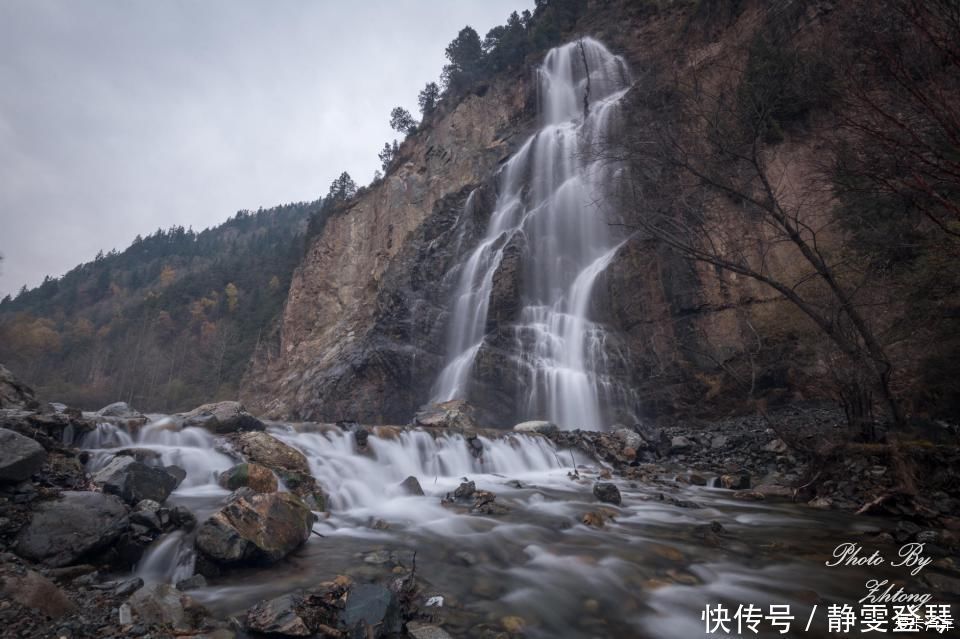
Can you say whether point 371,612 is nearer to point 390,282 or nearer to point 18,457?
point 18,457

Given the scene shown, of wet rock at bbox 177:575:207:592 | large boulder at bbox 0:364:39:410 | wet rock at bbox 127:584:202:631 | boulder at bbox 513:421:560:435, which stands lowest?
wet rock at bbox 177:575:207:592

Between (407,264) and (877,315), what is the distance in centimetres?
2132

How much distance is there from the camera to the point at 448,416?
1462 cm

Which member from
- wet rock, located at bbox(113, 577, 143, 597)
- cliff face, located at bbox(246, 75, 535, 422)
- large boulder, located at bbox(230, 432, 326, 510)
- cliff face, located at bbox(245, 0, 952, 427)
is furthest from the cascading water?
wet rock, located at bbox(113, 577, 143, 597)

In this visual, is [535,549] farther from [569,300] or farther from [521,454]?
[569,300]

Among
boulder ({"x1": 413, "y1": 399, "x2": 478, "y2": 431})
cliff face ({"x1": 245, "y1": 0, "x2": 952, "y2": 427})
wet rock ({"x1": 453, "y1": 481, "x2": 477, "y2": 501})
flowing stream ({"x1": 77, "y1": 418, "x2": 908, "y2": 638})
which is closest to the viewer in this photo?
flowing stream ({"x1": 77, "y1": 418, "x2": 908, "y2": 638})

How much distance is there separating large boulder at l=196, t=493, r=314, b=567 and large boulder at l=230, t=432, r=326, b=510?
198cm

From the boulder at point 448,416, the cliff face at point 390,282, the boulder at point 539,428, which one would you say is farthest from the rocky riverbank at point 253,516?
the cliff face at point 390,282

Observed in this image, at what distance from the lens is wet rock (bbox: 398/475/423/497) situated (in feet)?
27.0

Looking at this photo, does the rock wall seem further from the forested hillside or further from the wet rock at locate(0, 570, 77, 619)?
the forested hillside

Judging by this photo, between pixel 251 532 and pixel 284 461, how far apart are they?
11.1ft

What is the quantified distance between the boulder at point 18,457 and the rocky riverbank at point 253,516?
17mm

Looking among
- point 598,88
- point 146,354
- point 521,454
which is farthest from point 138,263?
point 521,454

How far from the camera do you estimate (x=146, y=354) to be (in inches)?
1970
